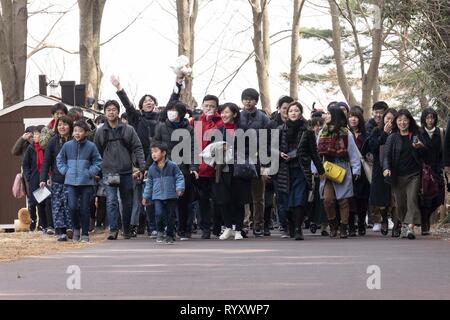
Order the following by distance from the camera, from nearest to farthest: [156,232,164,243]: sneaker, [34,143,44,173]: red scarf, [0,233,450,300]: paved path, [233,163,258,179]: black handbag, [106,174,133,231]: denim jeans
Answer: [0,233,450,300]: paved path → [156,232,164,243]: sneaker → [233,163,258,179]: black handbag → [106,174,133,231]: denim jeans → [34,143,44,173]: red scarf

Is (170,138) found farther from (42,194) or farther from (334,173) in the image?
(334,173)

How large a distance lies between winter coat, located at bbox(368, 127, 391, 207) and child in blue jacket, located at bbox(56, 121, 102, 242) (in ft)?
14.3

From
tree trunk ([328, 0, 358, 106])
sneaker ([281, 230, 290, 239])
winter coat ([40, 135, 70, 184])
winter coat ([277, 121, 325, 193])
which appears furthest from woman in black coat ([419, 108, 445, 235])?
tree trunk ([328, 0, 358, 106])

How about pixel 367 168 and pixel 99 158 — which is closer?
pixel 99 158

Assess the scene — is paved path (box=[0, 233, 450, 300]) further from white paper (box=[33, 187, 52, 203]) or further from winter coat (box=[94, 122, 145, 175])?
white paper (box=[33, 187, 52, 203])

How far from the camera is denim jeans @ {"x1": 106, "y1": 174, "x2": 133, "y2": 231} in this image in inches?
747

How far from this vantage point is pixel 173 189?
59.4 feet

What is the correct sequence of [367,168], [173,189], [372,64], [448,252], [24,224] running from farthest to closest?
[372,64] < [24,224] < [367,168] < [173,189] < [448,252]

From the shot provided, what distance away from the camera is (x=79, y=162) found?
18422 millimetres

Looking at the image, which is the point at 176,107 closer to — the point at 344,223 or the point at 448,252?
the point at 344,223

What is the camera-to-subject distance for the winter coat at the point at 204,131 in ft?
62.5

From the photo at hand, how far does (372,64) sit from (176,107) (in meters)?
14.2
